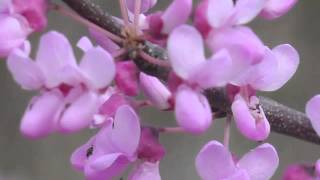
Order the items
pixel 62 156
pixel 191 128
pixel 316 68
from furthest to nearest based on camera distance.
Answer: pixel 316 68 < pixel 62 156 < pixel 191 128

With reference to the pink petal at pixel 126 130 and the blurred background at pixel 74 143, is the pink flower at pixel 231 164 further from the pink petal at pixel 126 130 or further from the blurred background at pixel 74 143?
the blurred background at pixel 74 143

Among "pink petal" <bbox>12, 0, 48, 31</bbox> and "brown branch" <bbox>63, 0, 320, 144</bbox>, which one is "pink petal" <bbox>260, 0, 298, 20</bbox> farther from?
"pink petal" <bbox>12, 0, 48, 31</bbox>

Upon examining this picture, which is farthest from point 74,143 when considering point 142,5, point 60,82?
point 60,82

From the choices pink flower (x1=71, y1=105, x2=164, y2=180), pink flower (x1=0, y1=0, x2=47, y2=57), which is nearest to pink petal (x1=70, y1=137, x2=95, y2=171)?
pink flower (x1=71, y1=105, x2=164, y2=180)

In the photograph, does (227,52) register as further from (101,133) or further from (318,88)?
(318,88)

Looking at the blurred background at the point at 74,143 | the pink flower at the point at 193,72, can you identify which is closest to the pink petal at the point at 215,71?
the pink flower at the point at 193,72

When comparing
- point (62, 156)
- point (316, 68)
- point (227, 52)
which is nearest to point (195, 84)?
point (227, 52)

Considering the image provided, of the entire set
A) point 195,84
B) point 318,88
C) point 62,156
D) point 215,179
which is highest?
point 195,84

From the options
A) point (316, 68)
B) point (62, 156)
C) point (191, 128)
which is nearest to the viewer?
point (191, 128)
